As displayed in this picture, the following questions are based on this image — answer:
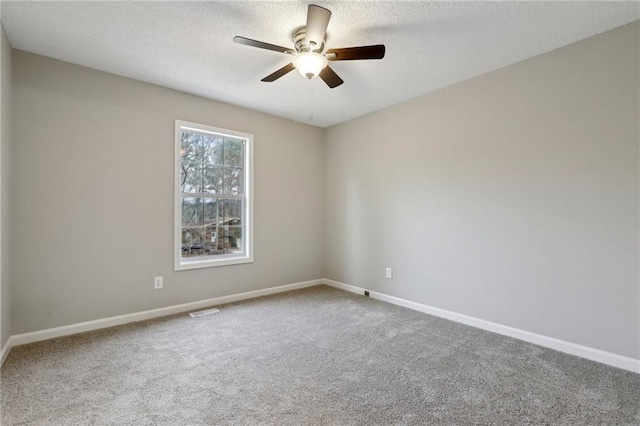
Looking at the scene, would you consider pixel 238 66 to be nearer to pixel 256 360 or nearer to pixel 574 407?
pixel 256 360

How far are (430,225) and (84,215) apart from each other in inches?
141


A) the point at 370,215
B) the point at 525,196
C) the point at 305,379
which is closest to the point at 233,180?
the point at 370,215

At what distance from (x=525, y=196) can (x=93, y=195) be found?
408 cm

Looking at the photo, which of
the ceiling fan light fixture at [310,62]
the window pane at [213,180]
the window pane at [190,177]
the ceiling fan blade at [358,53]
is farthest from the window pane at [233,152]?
the ceiling fan blade at [358,53]

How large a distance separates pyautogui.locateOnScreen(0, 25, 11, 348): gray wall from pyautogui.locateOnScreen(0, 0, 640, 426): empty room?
0.04m

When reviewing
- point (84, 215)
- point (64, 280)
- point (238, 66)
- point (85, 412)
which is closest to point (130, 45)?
point (238, 66)

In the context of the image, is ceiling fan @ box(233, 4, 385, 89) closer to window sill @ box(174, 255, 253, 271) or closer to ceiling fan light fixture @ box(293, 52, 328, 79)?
ceiling fan light fixture @ box(293, 52, 328, 79)

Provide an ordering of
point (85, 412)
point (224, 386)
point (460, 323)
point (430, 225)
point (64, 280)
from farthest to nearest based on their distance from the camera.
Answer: point (430, 225) → point (460, 323) → point (64, 280) → point (224, 386) → point (85, 412)

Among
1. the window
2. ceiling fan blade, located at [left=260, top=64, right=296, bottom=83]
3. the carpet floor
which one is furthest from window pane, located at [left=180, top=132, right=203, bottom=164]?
the carpet floor

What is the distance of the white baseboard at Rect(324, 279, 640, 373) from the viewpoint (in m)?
2.23

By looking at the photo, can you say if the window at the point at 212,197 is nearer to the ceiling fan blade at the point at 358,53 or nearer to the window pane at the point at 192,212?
the window pane at the point at 192,212

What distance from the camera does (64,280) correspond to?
2.79 meters

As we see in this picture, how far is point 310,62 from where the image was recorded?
2.19m

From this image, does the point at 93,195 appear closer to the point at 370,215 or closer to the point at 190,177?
the point at 190,177
